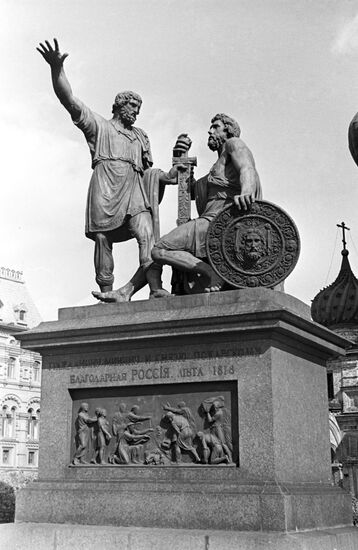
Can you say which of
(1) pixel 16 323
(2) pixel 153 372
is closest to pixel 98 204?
(2) pixel 153 372

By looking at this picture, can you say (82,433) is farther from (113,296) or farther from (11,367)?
(11,367)

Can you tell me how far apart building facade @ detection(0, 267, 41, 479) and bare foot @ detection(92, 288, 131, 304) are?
47721 millimetres

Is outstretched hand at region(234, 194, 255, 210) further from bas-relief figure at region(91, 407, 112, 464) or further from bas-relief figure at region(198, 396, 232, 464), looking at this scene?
bas-relief figure at region(91, 407, 112, 464)

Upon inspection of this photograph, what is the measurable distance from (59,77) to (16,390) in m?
51.1

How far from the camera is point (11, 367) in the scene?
61.4 metres

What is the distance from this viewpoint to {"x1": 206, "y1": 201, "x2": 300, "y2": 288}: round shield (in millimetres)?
11039

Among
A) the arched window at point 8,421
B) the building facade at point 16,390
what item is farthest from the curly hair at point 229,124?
the arched window at point 8,421

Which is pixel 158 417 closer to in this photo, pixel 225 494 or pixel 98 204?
pixel 225 494

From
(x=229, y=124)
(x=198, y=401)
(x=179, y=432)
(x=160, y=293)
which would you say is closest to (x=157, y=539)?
(x=179, y=432)

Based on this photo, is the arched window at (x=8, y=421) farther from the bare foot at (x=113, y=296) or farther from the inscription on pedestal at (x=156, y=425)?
the inscription on pedestal at (x=156, y=425)

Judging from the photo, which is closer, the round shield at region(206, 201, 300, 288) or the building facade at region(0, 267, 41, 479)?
the round shield at region(206, 201, 300, 288)

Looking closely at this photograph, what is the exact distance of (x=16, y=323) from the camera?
62.0 metres

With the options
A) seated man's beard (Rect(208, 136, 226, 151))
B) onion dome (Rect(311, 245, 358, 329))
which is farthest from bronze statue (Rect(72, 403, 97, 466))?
onion dome (Rect(311, 245, 358, 329))

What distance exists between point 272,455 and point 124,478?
203cm
